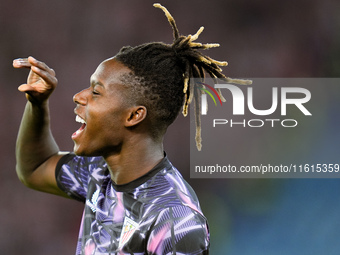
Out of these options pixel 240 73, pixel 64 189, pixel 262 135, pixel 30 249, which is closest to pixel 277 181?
pixel 262 135

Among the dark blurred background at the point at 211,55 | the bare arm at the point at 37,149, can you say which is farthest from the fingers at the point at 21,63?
the dark blurred background at the point at 211,55

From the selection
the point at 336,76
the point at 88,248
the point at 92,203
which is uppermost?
the point at 336,76

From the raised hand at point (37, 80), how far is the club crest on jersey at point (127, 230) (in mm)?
613

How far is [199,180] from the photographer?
15.7ft

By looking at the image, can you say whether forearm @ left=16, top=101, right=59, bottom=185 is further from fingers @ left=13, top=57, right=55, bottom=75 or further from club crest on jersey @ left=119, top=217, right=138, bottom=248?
club crest on jersey @ left=119, top=217, right=138, bottom=248

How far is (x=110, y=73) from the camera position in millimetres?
2145

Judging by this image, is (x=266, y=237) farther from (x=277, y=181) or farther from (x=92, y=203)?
(x=92, y=203)

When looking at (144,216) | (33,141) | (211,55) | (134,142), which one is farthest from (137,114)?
(211,55)

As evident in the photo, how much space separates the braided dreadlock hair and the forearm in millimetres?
480

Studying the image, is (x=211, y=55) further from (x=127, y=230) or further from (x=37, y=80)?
(x=127, y=230)

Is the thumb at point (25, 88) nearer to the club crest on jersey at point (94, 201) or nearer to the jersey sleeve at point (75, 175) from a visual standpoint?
the jersey sleeve at point (75, 175)

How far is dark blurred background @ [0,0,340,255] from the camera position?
4797 mm

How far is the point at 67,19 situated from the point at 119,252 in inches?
134

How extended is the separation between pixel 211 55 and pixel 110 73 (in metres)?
2.90
